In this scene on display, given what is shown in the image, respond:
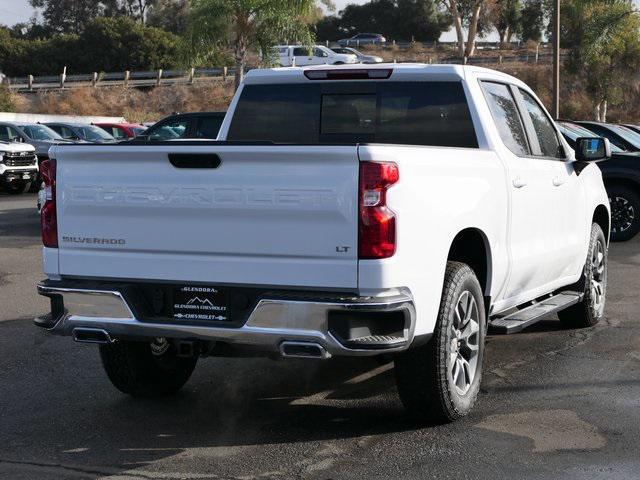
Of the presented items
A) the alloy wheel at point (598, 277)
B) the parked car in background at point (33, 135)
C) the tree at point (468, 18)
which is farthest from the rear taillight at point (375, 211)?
the tree at point (468, 18)

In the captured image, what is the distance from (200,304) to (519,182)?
2.44 metres

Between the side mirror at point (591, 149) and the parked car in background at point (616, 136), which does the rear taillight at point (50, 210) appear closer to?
the side mirror at point (591, 149)

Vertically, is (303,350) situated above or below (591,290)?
above

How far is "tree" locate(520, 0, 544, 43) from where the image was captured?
85438 millimetres

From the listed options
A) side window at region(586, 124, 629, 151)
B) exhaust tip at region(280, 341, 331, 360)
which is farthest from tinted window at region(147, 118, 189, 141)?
exhaust tip at region(280, 341, 331, 360)

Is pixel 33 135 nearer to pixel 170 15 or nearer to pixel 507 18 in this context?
pixel 507 18

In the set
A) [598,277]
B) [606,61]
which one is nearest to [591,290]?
[598,277]

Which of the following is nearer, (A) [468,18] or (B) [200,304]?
(B) [200,304]

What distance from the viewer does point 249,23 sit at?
33.4 metres

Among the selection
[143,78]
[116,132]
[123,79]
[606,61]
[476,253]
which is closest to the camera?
[476,253]

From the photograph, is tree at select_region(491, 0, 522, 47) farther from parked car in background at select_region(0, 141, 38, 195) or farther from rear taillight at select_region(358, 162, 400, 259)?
rear taillight at select_region(358, 162, 400, 259)

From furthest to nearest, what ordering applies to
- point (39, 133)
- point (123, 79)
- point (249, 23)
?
point (123, 79) → point (249, 23) → point (39, 133)

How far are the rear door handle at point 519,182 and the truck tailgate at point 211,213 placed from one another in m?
→ 1.97

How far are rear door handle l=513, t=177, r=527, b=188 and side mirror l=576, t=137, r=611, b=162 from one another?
127 cm
